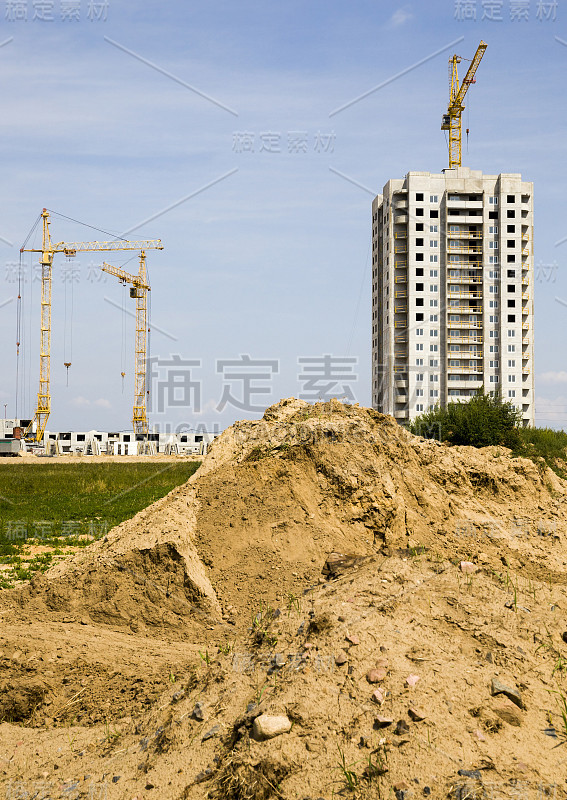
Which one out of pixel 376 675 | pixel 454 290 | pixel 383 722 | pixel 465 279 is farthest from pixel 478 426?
pixel 465 279

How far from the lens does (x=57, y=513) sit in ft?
61.3

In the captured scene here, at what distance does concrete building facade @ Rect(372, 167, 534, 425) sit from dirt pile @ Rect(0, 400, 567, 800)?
191ft

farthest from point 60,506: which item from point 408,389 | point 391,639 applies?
point 408,389

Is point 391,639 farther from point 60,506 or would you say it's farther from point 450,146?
point 450,146

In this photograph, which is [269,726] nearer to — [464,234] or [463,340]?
[463,340]

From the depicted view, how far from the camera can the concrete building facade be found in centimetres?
6794

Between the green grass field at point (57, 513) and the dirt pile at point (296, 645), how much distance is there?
3588 mm

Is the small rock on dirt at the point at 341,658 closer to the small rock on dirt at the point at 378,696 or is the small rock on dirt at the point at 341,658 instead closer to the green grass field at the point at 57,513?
the small rock on dirt at the point at 378,696

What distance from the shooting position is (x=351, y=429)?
37.5ft

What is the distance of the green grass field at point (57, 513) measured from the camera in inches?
510

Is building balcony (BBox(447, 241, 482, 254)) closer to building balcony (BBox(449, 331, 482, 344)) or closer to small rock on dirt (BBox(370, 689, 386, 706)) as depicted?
building balcony (BBox(449, 331, 482, 344))

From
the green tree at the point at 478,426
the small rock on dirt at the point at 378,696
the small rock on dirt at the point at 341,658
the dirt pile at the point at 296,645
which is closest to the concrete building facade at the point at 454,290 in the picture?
the green tree at the point at 478,426

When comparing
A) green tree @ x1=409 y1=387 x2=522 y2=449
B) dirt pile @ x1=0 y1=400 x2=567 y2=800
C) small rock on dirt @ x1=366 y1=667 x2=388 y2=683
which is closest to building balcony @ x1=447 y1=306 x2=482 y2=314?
green tree @ x1=409 y1=387 x2=522 y2=449

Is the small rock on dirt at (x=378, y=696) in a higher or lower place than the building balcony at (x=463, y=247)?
lower
